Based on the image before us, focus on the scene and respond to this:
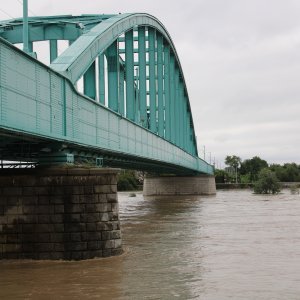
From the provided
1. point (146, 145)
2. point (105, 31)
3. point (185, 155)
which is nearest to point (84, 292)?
point (105, 31)

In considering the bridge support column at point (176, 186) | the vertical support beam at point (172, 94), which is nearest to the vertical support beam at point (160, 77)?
the vertical support beam at point (172, 94)

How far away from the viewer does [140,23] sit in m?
41.0

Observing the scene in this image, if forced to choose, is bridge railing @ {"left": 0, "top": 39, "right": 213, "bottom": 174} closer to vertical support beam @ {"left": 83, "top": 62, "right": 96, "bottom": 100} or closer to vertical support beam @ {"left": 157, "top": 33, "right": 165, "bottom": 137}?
vertical support beam @ {"left": 83, "top": 62, "right": 96, "bottom": 100}

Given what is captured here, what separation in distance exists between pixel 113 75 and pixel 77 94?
13.4 m

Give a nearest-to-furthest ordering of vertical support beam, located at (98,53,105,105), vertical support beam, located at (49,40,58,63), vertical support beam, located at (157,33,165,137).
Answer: vertical support beam, located at (98,53,105,105)
vertical support beam, located at (49,40,58,63)
vertical support beam, located at (157,33,165,137)

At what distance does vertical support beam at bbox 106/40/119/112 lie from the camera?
34.5 metres

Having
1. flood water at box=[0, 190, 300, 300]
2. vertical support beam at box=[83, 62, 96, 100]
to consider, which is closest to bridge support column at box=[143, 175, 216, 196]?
vertical support beam at box=[83, 62, 96, 100]

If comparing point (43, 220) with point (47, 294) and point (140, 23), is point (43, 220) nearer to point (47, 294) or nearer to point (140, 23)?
point (47, 294)

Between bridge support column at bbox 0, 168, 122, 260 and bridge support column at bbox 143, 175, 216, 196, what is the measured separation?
6991 cm

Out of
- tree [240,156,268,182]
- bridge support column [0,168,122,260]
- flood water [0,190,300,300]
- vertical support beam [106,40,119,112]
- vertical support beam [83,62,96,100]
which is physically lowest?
flood water [0,190,300,300]

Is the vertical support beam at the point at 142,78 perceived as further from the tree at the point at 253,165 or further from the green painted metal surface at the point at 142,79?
the tree at the point at 253,165

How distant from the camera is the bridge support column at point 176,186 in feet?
292

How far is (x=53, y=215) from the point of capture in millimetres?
18672

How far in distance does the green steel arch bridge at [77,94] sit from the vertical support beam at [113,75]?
57mm
